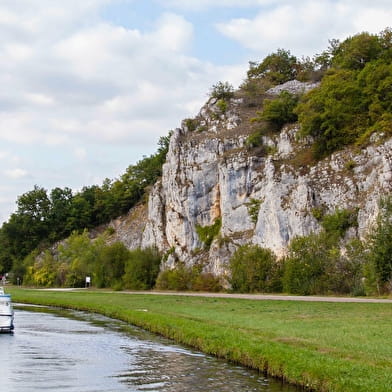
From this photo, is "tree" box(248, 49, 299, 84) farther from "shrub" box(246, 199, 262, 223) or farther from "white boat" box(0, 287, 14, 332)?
"white boat" box(0, 287, 14, 332)

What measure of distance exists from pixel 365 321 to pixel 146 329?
1362 centimetres

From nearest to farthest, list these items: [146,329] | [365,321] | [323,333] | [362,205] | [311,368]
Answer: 1. [311,368]
2. [323,333]
3. [365,321]
4. [146,329]
5. [362,205]

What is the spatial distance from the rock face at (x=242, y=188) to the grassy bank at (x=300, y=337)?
2540cm

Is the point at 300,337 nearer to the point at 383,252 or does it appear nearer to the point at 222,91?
the point at 383,252

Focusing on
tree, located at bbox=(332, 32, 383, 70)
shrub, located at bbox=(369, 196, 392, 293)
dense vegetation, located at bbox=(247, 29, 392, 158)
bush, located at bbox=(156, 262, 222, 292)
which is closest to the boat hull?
shrub, located at bbox=(369, 196, 392, 293)

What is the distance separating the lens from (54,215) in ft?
513

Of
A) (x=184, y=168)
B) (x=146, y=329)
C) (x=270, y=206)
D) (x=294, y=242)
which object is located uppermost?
(x=184, y=168)

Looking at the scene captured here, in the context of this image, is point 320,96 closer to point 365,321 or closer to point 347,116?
point 347,116

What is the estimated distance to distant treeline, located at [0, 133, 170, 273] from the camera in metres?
144

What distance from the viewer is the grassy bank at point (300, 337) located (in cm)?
1834

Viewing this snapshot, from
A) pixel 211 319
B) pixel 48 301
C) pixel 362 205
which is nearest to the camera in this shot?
pixel 211 319

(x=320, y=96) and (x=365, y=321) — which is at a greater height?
Result: (x=320, y=96)

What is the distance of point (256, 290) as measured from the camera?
68812mm

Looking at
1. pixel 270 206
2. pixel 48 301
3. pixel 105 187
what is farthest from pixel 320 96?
pixel 105 187
